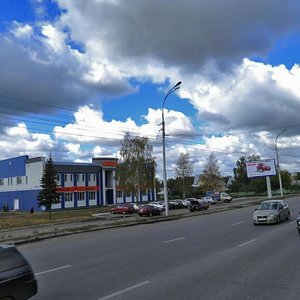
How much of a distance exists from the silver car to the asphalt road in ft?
26.3

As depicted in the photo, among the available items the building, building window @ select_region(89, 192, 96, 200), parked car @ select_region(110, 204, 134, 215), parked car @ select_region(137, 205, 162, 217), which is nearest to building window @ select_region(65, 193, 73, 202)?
the building

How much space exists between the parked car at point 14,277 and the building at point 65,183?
7210 centimetres

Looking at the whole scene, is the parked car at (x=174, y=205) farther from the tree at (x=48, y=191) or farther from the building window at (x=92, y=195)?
the tree at (x=48, y=191)

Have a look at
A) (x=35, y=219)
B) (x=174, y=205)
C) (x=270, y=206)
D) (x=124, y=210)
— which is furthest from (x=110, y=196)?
(x=270, y=206)

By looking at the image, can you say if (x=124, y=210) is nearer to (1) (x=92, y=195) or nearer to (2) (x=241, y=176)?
(1) (x=92, y=195)

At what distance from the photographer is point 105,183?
9188cm

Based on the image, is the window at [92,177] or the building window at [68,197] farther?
the window at [92,177]

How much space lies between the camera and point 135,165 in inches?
3140

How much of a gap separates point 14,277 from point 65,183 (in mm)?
76405

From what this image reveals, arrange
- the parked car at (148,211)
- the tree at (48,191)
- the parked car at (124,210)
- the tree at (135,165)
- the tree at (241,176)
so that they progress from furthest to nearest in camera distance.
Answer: the tree at (241,176) < the tree at (135,165) < the parked car at (124,210) < the tree at (48,191) < the parked car at (148,211)

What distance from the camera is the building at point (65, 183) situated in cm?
8050

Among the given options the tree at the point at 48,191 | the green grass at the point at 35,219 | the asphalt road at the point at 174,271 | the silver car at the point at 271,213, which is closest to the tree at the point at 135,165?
the green grass at the point at 35,219

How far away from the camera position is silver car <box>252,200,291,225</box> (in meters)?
24.5

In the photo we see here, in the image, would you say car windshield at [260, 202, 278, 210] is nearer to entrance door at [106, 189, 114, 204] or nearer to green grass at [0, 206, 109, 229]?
green grass at [0, 206, 109, 229]
